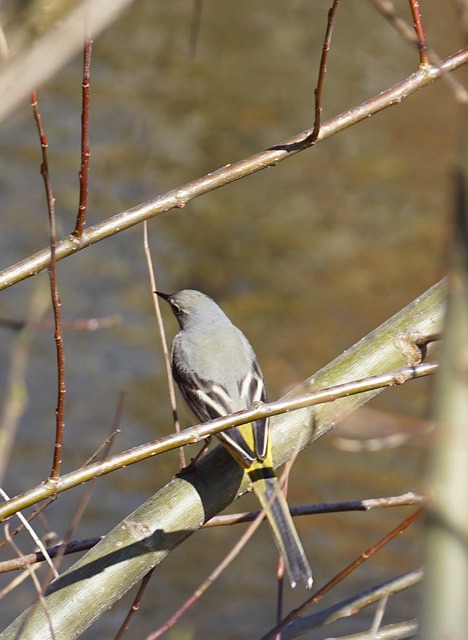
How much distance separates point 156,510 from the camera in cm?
284

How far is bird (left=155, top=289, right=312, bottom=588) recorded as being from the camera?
331cm

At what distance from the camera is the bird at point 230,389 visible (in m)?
3.31

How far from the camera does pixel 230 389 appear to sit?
409 cm

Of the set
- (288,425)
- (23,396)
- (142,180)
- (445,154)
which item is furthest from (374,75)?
(23,396)

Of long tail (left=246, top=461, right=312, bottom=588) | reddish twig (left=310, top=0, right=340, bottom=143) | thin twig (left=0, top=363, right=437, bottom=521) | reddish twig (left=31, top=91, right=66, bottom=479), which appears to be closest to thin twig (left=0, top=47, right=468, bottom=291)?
reddish twig (left=310, top=0, right=340, bottom=143)

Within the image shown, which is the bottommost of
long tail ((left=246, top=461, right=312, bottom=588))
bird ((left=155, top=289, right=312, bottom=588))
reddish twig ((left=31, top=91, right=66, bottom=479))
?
long tail ((left=246, top=461, right=312, bottom=588))

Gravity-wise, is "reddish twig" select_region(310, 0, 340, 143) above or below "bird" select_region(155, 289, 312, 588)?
above

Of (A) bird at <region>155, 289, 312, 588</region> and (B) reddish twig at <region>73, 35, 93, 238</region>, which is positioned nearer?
(B) reddish twig at <region>73, 35, 93, 238</region>

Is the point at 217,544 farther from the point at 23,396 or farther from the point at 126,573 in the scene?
the point at 23,396

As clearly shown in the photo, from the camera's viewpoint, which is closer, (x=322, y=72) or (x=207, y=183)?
(x=322, y=72)

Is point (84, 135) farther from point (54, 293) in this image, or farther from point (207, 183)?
point (207, 183)

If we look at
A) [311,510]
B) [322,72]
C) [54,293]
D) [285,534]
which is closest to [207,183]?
[322,72]

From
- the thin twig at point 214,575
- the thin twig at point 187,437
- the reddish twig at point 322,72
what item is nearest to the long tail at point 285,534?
the thin twig at point 214,575

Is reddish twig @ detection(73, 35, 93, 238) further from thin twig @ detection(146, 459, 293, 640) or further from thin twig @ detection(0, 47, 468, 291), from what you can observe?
thin twig @ detection(146, 459, 293, 640)
